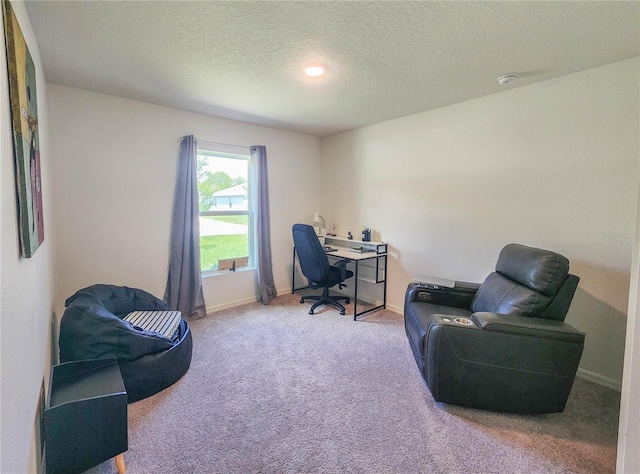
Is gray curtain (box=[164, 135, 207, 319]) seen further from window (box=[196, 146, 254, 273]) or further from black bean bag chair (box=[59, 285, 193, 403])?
black bean bag chair (box=[59, 285, 193, 403])

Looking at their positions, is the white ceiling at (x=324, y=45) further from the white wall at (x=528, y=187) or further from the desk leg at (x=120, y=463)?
the desk leg at (x=120, y=463)

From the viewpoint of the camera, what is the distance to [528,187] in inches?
100

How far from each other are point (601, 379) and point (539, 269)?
1.13 m

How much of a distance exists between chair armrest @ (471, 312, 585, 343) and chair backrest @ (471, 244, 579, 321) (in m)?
0.09

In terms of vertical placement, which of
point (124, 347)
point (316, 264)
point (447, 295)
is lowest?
point (124, 347)

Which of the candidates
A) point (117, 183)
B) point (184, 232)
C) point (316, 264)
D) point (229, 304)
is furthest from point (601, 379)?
point (117, 183)

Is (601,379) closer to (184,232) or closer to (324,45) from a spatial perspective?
(324,45)

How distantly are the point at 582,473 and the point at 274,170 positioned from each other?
3.86 meters

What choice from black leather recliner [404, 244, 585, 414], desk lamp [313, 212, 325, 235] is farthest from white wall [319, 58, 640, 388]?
desk lamp [313, 212, 325, 235]

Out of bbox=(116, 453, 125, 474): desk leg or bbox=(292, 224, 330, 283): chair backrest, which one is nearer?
bbox=(116, 453, 125, 474): desk leg

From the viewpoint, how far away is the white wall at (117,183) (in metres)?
2.68

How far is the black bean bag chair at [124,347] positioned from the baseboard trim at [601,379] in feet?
10.3

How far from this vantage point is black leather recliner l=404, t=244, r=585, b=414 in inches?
69.7

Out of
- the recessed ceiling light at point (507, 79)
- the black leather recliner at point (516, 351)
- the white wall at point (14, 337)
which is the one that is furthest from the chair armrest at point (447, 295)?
the white wall at point (14, 337)
